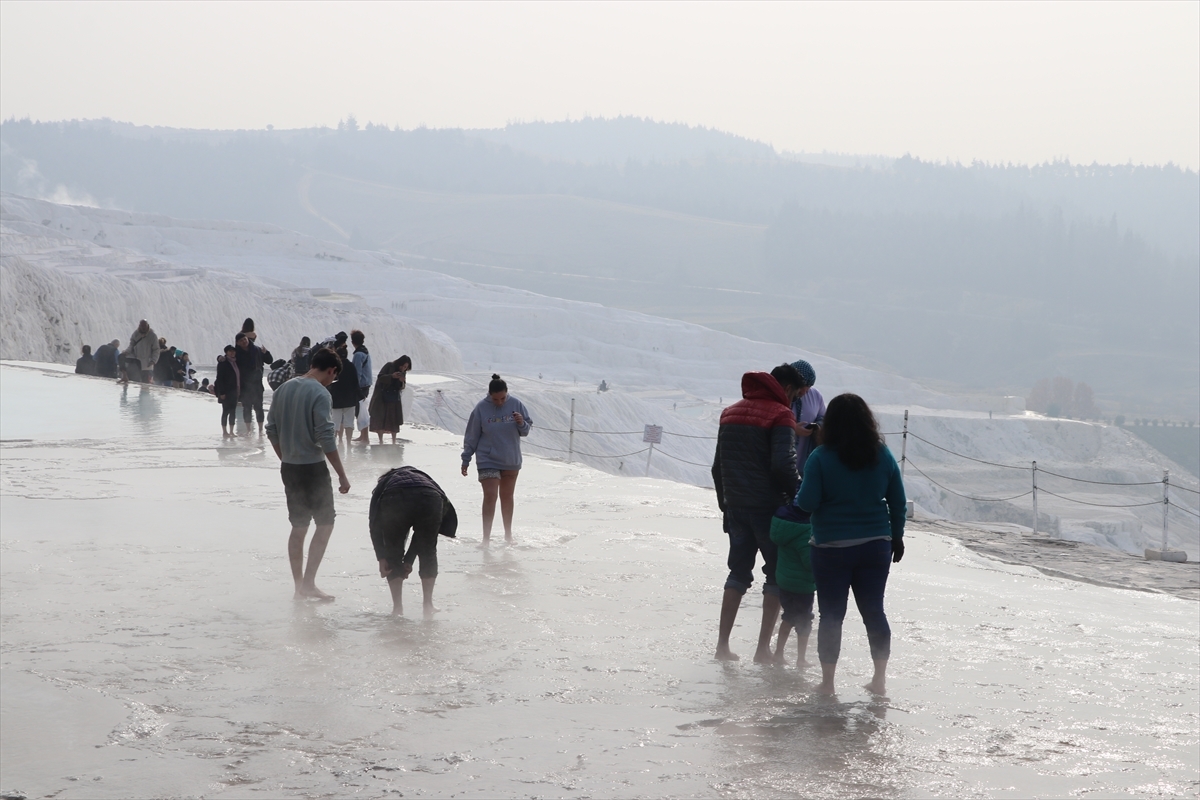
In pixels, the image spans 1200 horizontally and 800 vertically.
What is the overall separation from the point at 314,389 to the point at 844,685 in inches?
131

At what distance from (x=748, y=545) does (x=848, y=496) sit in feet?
3.07

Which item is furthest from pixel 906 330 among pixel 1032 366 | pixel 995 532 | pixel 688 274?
pixel 995 532

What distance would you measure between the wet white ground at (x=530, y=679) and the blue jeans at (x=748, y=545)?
1.48 ft

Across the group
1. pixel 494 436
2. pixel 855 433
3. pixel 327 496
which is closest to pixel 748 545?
pixel 855 433

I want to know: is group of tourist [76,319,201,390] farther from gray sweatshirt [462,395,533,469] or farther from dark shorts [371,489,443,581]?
dark shorts [371,489,443,581]

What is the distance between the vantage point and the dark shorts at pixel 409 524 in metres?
6.52

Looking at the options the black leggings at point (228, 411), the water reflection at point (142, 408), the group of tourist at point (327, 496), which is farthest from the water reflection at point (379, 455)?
the group of tourist at point (327, 496)

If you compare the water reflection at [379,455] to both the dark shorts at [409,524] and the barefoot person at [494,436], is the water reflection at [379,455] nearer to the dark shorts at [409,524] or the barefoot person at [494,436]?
the barefoot person at [494,436]

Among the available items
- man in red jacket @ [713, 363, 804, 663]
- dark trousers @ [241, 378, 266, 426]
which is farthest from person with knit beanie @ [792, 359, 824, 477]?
dark trousers @ [241, 378, 266, 426]

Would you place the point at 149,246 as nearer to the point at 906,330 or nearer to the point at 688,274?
the point at 688,274

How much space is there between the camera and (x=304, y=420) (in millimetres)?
6758

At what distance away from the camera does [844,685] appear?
18.7 feet

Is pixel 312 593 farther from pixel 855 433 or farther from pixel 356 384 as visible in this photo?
pixel 356 384

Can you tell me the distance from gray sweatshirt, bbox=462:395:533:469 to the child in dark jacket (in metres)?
3.72
